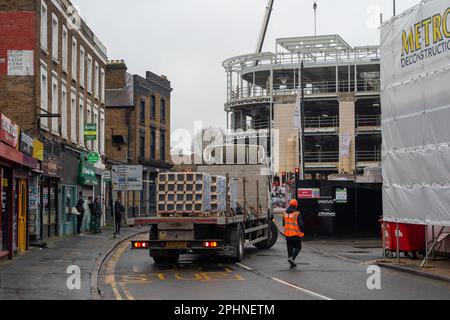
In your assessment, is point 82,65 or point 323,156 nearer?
point 82,65

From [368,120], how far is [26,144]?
2068 inches

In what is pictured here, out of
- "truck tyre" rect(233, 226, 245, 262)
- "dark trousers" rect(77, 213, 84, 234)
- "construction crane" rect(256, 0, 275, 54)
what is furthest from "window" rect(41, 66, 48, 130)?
"construction crane" rect(256, 0, 275, 54)

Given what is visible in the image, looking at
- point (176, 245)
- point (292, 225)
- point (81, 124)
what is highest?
point (81, 124)

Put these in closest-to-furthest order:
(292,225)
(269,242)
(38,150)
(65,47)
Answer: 1. (292,225)
2. (38,150)
3. (269,242)
4. (65,47)

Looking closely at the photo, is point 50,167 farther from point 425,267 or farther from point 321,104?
point 321,104

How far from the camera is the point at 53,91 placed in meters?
27.8

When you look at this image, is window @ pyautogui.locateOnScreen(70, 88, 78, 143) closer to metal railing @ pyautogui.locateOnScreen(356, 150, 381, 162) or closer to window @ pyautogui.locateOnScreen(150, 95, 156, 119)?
window @ pyautogui.locateOnScreen(150, 95, 156, 119)

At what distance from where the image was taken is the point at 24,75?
2478cm

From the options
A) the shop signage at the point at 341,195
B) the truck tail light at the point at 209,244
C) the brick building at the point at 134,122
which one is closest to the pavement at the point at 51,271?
the truck tail light at the point at 209,244

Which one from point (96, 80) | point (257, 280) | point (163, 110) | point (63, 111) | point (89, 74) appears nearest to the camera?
point (257, 280)

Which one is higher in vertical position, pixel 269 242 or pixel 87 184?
pixel 87 184

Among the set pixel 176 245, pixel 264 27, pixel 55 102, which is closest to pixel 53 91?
pixel 55 102

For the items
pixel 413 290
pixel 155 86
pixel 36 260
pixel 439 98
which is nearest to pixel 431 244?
pixel 439 98
